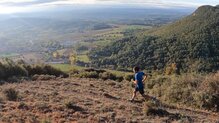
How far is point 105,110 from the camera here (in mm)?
11359

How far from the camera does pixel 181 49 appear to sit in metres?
67.4

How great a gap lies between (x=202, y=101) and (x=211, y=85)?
866 mm

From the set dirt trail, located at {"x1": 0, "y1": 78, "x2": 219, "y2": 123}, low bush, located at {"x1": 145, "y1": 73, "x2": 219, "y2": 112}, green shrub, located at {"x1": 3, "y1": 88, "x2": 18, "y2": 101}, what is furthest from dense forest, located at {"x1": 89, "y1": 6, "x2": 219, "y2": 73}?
green shrub, located at {"x1": 3, "y1": 88, "x2": 18, "y2": 101}

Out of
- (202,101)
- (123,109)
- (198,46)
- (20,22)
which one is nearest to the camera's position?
(123,109)

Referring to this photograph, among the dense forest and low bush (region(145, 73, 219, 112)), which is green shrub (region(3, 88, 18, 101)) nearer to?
low bush (region(145, 73, 219, 112))

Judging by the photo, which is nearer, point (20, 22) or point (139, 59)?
point (139, 59)

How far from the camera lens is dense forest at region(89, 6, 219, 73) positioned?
61841 mm

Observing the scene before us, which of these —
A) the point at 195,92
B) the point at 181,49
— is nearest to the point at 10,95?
the point at 195,92

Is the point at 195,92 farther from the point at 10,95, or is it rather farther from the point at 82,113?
the point at 10,95

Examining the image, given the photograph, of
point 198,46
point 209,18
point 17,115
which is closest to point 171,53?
point 198,46

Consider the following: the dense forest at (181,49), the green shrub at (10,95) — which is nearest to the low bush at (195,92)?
the green shrub at (10,95)

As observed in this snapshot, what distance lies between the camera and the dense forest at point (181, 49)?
61841 mm

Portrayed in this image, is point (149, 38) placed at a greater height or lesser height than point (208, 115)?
lesser

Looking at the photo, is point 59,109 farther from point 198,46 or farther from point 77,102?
point 198,46
